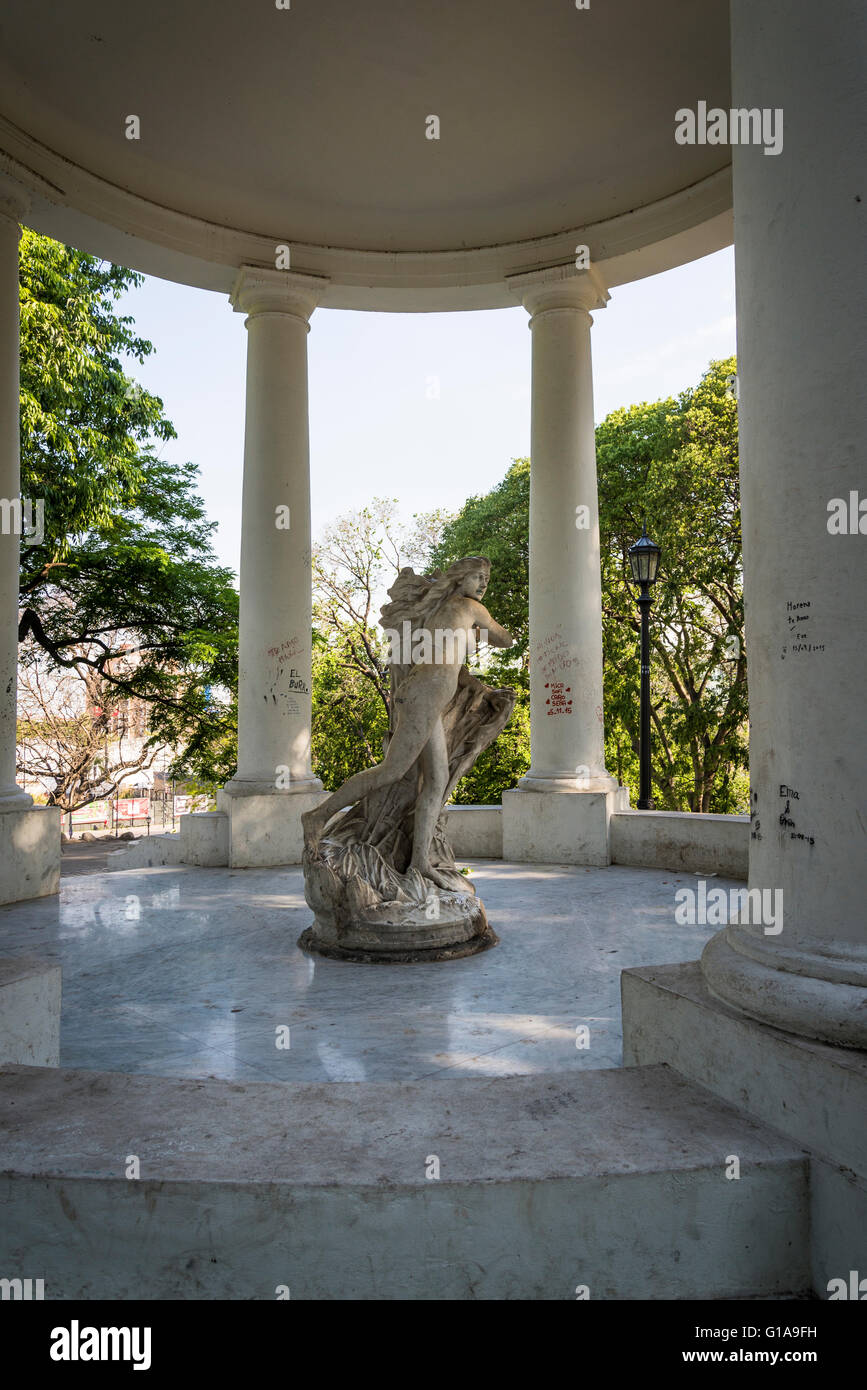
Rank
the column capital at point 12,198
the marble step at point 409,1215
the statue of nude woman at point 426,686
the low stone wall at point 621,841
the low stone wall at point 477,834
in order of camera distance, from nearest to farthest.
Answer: the marble step at point 409,1215 < the statue of nude woman at point 426,686 < the column capital at point 12,198 < the low stone wall at point 621,841 < the low stone wall at point 477,834

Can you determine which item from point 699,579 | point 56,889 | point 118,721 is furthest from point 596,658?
point 118,721

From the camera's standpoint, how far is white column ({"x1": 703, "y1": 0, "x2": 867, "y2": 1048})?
3904 mm

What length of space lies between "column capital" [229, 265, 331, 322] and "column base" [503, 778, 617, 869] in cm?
958

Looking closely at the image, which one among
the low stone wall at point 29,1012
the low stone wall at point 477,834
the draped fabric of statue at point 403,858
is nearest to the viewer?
the low stone wall at point 29,1012

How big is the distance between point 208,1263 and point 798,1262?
2320 millimetres

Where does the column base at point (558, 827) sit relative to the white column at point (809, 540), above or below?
below

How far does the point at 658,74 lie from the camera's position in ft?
41.9

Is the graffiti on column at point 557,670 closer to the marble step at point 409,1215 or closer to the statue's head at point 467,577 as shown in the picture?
the statue's head at point 467,577

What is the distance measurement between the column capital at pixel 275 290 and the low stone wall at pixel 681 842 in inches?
421

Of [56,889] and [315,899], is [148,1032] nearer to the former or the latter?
[315,899]

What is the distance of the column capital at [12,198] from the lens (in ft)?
42.5

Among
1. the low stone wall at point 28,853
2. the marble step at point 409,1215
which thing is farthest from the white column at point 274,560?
the marble step at point 409,1215

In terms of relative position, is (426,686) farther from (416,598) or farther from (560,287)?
(560,287)

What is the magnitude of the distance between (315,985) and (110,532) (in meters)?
22.2
